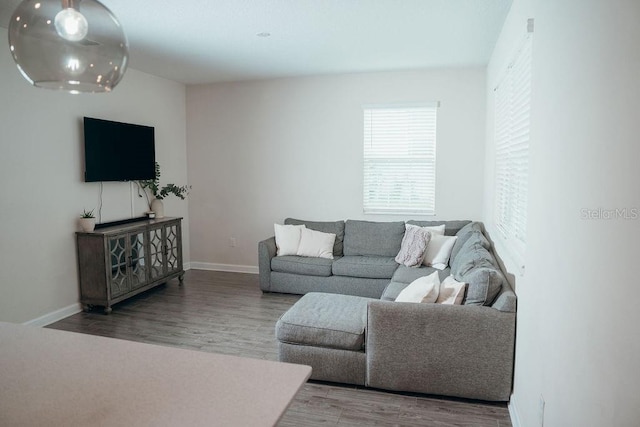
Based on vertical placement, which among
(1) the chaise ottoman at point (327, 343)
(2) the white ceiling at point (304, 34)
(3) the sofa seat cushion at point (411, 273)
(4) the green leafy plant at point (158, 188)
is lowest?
(1) the chaise ottoman at point (327, 343)

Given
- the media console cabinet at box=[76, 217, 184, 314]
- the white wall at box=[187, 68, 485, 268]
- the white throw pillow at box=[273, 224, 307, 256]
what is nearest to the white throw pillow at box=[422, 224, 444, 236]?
the white wall at box=[187, 68, 485, 268]

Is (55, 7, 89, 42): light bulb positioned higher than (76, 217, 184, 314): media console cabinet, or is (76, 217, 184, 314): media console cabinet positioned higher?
(55, 7, 89, 42): light bulb

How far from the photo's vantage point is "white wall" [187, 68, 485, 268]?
5.34 meters

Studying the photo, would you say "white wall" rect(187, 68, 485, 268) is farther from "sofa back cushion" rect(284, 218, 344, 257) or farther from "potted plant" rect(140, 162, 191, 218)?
"potted plant" rect(140, 162, 191, 218)

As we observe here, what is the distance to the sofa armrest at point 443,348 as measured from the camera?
270 centimetres

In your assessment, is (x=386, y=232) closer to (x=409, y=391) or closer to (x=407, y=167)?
(x=407, y=167)

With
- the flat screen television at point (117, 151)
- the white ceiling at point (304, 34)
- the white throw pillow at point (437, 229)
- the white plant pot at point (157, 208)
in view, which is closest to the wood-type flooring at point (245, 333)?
the white plant pot at point (157, 208)

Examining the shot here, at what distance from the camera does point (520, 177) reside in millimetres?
2939

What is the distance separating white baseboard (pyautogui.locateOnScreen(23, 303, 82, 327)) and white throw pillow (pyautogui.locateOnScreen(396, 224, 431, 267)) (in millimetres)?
3372

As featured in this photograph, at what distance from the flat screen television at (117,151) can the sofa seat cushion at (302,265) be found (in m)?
1.90

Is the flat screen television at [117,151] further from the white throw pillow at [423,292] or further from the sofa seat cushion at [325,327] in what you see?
the white throw pillow at [423,292]

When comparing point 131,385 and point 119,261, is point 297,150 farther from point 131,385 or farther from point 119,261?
point 131,385

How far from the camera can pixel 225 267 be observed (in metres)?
6.36

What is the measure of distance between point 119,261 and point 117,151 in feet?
4.00
